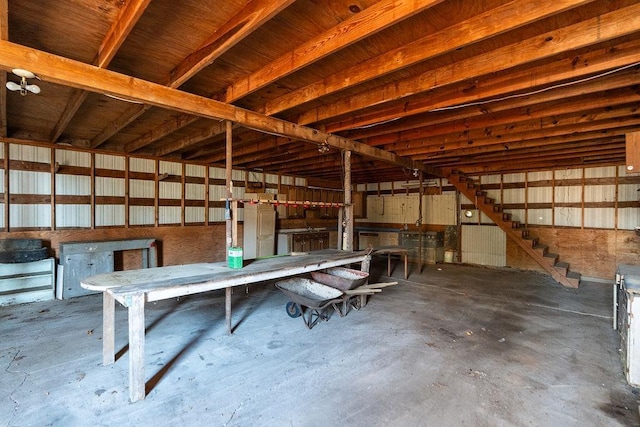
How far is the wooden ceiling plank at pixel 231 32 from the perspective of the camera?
6.06ft

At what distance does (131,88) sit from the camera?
279 cm

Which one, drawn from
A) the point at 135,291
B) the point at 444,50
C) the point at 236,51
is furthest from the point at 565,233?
the point at 135,291

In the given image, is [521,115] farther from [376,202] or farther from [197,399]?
[376,202]

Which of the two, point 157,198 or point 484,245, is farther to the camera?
point 484,245

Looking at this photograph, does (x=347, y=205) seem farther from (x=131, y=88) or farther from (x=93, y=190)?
(x=93, y=190)

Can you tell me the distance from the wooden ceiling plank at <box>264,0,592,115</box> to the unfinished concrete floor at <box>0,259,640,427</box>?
2713mm

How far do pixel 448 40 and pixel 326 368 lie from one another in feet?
9.68

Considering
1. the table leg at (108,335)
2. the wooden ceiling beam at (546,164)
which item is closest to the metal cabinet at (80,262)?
the table leg at (108,335)

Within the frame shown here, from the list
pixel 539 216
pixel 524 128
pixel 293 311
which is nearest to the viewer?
pixel 293 311

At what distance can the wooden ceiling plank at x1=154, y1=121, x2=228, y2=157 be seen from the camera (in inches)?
176

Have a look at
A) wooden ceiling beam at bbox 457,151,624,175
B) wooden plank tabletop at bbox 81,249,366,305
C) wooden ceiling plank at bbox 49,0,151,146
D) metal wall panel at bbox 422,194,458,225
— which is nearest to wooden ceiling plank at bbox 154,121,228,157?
wooden ceiling plank at bbox 49,0,151,146

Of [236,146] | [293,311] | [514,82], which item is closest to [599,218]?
[514,82]

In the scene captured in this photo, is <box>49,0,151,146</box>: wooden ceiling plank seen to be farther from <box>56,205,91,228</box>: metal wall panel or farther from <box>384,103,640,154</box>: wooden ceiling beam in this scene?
<box>384,103,640,154</box>: wooden ceiling beam

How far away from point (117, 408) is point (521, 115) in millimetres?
5165
